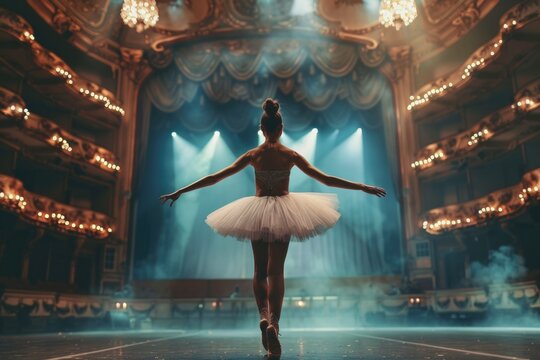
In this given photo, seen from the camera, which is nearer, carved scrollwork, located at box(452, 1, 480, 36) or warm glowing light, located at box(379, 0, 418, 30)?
warm glowing light, located at box(379, 0, 418, 30)

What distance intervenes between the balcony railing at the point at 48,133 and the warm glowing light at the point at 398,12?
1195cm

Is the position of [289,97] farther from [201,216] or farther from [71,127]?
[71,127]

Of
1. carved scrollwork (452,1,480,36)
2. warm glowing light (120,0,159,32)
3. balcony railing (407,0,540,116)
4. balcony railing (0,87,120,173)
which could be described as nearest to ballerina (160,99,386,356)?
warm glowing light (120,0,159,32)

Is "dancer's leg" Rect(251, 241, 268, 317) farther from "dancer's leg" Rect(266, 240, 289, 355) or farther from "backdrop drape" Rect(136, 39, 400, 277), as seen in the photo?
"backdrop drape" Rect(136, 39, 400, 277)

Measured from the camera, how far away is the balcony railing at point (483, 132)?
1477 cm

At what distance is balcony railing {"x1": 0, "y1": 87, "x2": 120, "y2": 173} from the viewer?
14.9m

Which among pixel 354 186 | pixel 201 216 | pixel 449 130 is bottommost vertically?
pixel 354 186

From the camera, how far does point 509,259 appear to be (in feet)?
56.2

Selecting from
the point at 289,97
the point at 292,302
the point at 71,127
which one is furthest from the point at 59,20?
the point at 292,302

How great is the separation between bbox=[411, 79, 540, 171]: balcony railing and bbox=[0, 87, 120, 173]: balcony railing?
13.7 meters

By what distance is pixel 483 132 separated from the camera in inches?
682

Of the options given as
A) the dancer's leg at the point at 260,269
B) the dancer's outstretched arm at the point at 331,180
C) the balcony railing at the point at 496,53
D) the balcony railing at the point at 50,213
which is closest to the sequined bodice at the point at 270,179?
the dancer's outstretched arm at the point at 331,180

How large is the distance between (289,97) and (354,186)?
18.8m

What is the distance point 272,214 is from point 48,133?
52.6 ft
